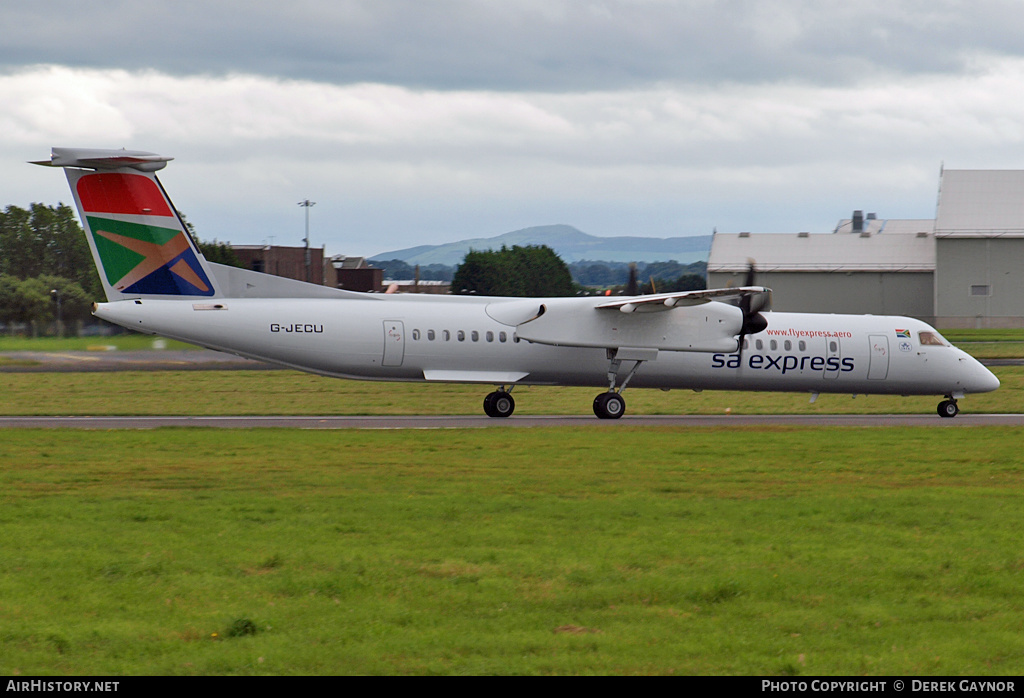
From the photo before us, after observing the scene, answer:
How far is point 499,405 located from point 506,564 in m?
17.1

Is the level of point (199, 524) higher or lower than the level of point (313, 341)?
lower

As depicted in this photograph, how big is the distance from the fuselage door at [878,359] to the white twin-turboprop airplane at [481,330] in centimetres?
4

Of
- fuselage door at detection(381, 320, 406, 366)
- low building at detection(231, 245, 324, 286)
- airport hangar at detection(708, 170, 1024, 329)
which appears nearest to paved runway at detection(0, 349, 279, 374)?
fuselage door at detection(381, 320, 406, 366)

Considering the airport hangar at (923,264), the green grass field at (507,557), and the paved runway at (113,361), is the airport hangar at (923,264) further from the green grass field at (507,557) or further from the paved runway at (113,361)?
the green grass field at (507,557)

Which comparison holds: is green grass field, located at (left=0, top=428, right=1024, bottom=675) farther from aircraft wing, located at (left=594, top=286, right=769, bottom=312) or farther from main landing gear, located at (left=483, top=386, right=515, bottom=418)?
main landing gear, located at (left=483, top=386, right=515, bottom=418)

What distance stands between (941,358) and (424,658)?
25.3 m

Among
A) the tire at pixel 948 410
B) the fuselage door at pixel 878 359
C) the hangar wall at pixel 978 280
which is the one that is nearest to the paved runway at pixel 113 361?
the fuselage door at pixel 878 359

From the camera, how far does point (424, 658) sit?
781 centimetres

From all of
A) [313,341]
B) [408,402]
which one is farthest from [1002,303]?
[313,341]

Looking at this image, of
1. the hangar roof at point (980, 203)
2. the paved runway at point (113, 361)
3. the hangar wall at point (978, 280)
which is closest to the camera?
the paved runway at point (113, 361)

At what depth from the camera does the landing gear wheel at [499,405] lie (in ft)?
91.0

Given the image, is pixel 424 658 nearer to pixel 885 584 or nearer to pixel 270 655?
pixel 270 655

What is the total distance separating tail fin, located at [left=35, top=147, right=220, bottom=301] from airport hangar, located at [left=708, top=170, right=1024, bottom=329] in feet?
220

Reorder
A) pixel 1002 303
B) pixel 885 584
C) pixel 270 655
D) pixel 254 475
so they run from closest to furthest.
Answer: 1. pixel 270 655
2. pixel 885 584
3. pixel 254 475
4. pixel 1002 303
